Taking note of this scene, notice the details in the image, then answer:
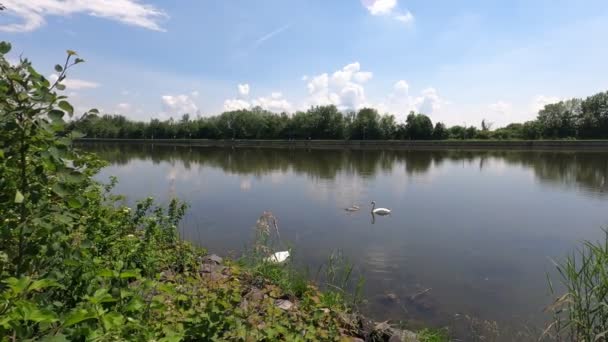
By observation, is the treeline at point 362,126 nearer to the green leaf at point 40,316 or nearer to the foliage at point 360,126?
the foliage at point 360,126

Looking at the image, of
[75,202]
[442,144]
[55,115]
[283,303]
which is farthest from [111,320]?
[442,144]

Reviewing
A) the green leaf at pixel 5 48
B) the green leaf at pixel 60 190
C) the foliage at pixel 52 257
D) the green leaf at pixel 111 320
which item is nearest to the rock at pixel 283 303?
the foliage at pixel 52 257

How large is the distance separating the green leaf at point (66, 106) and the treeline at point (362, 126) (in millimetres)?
74396

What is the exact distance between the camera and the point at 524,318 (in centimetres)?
626

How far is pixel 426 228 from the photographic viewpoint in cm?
1184

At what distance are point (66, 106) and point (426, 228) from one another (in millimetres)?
11618

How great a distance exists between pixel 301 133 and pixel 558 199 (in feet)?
217

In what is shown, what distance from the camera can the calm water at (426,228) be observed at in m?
7.00

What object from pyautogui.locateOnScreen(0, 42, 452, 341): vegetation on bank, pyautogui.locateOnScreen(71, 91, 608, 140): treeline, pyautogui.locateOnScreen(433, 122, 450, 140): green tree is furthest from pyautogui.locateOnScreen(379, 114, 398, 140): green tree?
pyautogui.locateOnScreen(0, 42, 452, 341): vegetation on bank

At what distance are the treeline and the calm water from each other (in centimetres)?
5054

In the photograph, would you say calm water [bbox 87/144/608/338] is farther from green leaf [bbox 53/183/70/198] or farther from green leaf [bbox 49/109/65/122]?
green leaf [bbox 49/109/65/122]

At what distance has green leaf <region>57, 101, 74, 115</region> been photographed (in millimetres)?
1642

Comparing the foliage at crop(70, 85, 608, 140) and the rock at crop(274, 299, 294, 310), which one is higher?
the foliage at crop(70, 85, 608, 140)

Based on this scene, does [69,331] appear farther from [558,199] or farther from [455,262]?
[558,199]
